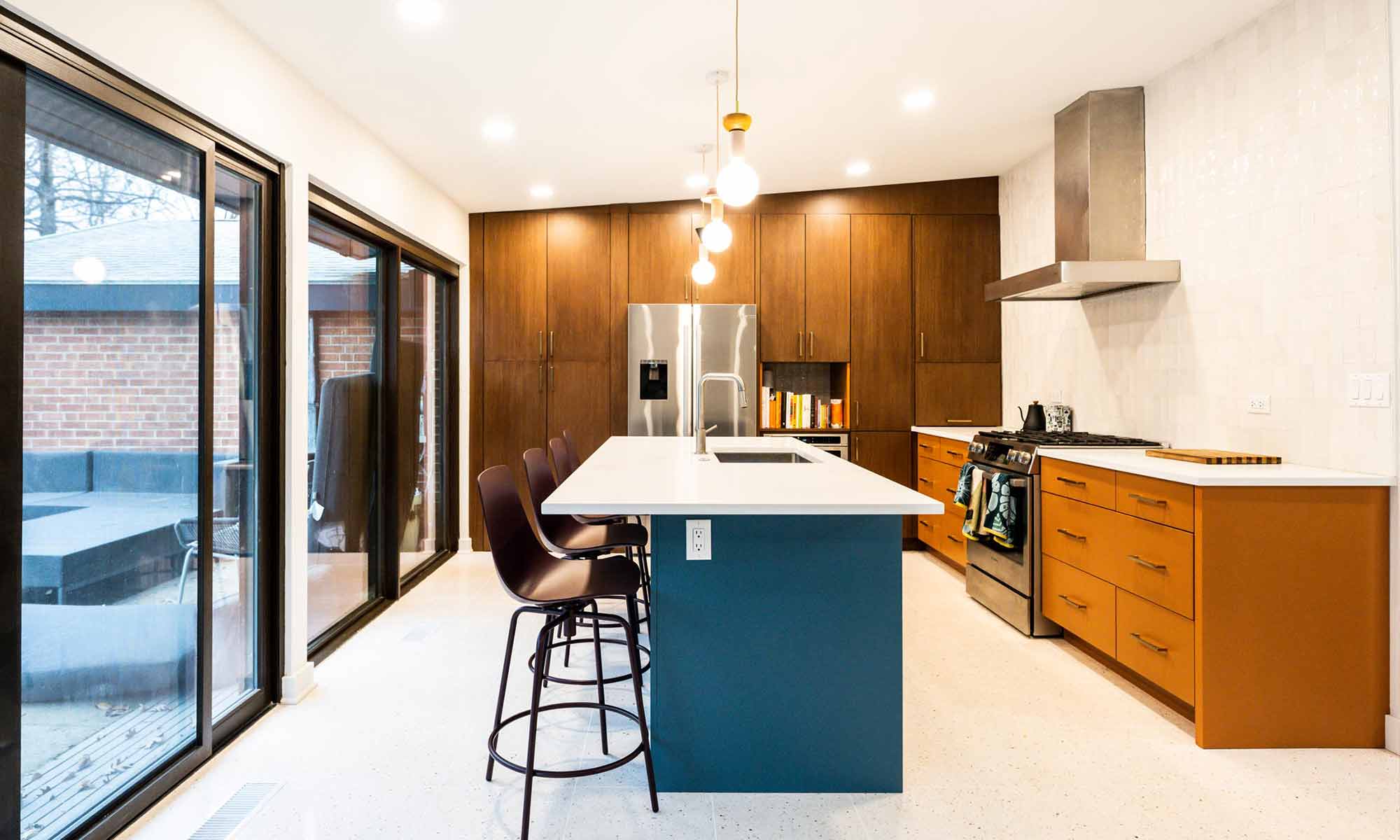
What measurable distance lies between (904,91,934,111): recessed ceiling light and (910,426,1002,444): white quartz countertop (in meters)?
1.88

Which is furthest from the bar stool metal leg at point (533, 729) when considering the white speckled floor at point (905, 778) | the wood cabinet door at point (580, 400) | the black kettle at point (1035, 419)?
the black kettle at point (1035, 419)

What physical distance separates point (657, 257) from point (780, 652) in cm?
391

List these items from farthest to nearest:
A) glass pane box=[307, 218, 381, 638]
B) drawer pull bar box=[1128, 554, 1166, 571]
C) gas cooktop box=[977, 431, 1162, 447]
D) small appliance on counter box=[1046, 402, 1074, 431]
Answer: small appliance on counter box=[1046, 402, 1074, 431]
gas cooktop box=[977, 431, 1162, 447]
glass pane box=[307, 218, 381, 638]
drawer pull bar box=[1128, 554, 1166, 571]

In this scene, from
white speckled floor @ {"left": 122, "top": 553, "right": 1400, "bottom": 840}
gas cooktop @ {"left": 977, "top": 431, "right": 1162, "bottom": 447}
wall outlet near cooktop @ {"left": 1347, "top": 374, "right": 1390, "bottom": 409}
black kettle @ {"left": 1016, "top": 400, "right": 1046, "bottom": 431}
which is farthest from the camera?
black kettle @ {"left": 1016, "top": 400, "right": 1046, "bottom": 431}

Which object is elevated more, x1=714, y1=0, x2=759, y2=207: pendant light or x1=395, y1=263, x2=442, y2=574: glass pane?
x1=714, y1=0, x2=759, y2=207: pendant light

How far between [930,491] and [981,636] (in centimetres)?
175

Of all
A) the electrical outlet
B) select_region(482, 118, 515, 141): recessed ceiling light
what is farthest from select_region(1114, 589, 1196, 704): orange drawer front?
select_region(482, 118, 515, 141): recessed ceiling light

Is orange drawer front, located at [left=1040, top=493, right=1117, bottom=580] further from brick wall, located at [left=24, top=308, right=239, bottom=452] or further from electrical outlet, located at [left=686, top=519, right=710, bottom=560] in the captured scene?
brick wall, located at [left=24, top=308, right=239, bottom=452]

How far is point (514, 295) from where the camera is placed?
563cm

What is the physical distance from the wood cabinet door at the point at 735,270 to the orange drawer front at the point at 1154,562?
10.4 feet

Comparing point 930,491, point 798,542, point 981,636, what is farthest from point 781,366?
point 798,542

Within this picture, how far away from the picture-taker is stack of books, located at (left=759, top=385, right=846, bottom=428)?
5.66 meters

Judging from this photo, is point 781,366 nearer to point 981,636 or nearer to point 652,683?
point 981,636

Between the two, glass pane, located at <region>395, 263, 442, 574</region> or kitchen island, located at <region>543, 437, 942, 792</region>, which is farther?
glass pane, located at <region>395, 263, 442, 574</region>
